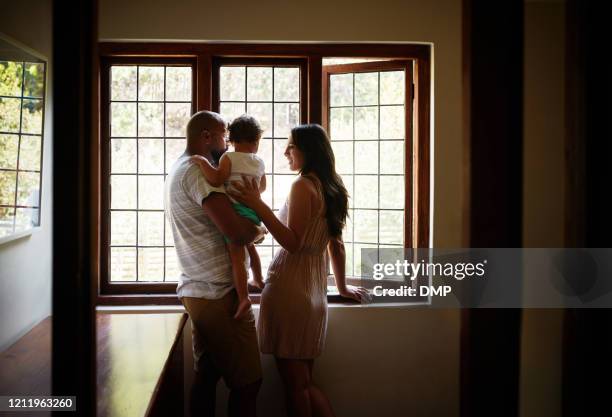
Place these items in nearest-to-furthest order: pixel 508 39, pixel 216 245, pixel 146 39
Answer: pixel 508 39, pixel 216 245, pixel 146 39

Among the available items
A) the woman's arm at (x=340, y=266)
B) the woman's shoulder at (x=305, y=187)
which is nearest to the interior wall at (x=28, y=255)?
the woman's shoulder at (x=305, y=187)

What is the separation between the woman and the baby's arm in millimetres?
92

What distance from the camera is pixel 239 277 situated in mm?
2424

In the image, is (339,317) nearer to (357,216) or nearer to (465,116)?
(357,216)

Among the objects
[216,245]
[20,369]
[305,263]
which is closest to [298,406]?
[305,263]

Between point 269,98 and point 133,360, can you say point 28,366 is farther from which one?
point 269,98

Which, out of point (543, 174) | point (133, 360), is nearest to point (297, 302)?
point (133, 360)

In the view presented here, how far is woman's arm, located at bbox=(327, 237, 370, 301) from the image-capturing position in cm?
286

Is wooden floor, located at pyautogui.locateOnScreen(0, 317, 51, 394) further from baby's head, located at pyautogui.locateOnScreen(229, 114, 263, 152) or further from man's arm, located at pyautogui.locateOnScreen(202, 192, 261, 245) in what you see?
baby's head, located at pyautogui.locateOnScreen(229, 114, 263, 152)

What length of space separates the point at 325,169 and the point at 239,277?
690mm

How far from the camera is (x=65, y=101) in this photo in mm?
907

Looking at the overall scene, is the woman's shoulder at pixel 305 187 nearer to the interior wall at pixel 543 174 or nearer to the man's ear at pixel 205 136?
the man's ear at pixel 205 136

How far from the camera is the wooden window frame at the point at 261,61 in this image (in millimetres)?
3207

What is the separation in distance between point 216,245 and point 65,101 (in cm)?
157
